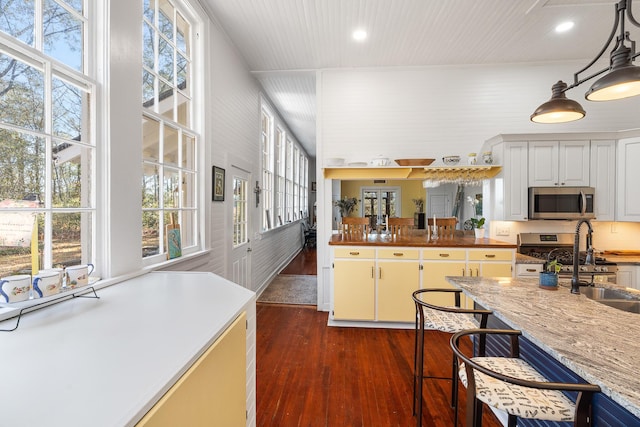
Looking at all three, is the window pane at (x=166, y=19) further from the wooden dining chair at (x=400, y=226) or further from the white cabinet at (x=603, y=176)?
the white cabinet at (x=603, y=176)

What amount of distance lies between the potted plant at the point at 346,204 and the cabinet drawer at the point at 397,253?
1000mm

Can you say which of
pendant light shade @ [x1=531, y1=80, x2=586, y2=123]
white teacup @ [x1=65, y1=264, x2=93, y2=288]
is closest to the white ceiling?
pendant light shade @ [x1=531, y1=80, x2=586, y2=123]

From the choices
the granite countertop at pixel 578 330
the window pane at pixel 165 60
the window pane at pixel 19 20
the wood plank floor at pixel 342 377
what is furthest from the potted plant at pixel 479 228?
the window pane at pixel 19 20

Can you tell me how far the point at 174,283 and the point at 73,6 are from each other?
1.63 m

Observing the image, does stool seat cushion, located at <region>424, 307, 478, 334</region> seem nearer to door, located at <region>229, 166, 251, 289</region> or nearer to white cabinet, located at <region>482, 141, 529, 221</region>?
white cabinet, located at <region>482, 141, 529, 221</region>

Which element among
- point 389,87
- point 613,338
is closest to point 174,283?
point 613,338

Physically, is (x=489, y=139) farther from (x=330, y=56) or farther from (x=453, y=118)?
(x=330, y=56)

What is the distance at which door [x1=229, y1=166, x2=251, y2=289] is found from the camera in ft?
12.3

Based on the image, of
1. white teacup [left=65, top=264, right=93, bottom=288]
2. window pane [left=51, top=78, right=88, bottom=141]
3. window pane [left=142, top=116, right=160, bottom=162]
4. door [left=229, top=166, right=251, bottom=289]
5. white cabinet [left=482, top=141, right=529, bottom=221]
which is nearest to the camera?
white teacup [left=65, top=264, right=93, bottom=288]

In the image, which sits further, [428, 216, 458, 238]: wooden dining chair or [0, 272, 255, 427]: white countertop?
[428, 216, 458, 238]: wooden dining chair

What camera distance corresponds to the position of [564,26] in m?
3.17

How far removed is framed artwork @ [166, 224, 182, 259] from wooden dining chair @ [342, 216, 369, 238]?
77.8 inches

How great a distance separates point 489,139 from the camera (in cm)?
389

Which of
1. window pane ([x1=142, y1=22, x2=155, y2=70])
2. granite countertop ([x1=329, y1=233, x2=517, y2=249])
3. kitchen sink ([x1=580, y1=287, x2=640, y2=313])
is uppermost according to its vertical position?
window pane ([x1=142, y1=22, x2=155, y2=70])
